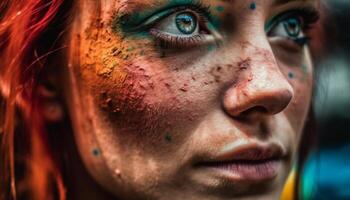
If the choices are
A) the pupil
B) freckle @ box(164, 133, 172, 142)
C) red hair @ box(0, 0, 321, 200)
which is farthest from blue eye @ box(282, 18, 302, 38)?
red hair @ box(0, 0, 321, 200)

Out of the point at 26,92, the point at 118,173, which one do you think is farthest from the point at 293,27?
the point at 26,92

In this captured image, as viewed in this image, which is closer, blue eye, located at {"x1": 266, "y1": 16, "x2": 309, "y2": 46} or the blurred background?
blue eye, located at {"x1": 266, "y1": 16, "x2": 309, "y2": 46}

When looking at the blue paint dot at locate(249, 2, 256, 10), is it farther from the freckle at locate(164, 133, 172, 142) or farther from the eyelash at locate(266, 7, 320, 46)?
the freckle at locate(164, 133, 172, 142)

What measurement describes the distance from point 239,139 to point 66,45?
1.41 ft

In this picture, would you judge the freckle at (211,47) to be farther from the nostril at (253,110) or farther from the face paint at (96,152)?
the face paint at (96,152)

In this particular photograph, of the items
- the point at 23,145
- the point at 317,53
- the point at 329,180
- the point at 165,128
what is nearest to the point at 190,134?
the point at 165,128

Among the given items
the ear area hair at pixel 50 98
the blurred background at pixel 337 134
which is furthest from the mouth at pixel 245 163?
the blurred background at pixel 337 134

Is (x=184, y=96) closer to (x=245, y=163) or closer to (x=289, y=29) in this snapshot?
(x=245, y=163)

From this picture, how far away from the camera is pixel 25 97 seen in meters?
1.26

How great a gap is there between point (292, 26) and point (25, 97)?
626 millimetres

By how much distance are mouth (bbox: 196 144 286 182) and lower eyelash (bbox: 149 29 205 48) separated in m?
0.22

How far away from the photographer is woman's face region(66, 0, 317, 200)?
1097 mm

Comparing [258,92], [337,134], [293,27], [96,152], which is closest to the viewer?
[258,92]

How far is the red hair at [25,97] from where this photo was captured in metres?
1.21
